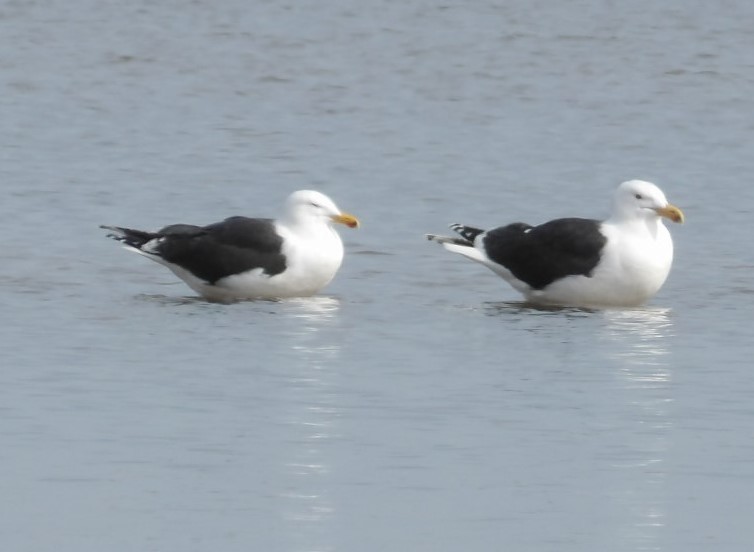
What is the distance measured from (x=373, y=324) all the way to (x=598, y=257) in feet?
6.39

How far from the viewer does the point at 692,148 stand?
23375 mm

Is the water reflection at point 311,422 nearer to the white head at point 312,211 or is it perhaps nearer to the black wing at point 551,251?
the white head at point 312,211

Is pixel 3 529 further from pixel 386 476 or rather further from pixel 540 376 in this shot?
pixel 540 376

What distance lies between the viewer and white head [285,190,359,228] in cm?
1588

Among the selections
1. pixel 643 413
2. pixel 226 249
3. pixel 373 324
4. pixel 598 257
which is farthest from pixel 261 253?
pixel 643 413

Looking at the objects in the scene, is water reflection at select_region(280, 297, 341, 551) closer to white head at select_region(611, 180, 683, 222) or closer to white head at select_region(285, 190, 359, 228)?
white head at select_region(285, 190, 359, 228)

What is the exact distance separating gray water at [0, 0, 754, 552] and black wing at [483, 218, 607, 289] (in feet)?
1.06

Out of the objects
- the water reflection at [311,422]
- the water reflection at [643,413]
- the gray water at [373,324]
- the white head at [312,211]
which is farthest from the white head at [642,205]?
the water reflection at [311,422]

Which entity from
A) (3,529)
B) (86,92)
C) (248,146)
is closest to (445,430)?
(3,529)

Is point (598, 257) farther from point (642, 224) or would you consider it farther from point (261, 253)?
point (261, 253)

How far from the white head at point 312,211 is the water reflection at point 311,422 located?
2.85 feet

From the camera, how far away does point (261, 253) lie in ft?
51.0

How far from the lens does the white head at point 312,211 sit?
15.9 meters

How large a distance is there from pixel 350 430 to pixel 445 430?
0.47 metres
